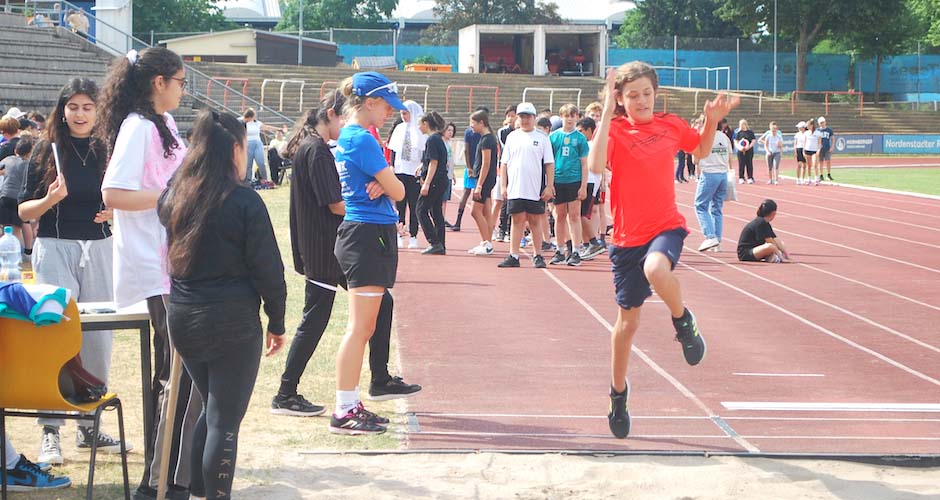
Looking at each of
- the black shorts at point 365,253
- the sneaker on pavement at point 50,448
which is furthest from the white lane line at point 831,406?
the sneaker on pavement at point 50,448

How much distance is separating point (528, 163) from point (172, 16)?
65.9 meters

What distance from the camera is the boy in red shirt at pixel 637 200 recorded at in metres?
6.16

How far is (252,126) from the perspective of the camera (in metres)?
25.5

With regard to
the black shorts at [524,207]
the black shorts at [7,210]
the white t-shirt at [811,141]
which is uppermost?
the white t-shirt at [811,141]

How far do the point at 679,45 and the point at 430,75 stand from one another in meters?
23.3

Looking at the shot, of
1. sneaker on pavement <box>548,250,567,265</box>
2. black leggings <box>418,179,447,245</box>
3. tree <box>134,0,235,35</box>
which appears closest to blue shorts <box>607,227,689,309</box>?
sneaker on pavement <box>548,250,567,265</box>

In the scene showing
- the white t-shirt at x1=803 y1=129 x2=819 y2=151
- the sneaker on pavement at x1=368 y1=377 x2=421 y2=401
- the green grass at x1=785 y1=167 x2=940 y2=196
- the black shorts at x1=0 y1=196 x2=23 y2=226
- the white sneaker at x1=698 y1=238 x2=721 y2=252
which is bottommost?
the sneaker on pavement at x1=368 y1=377 x2=421 y2=401

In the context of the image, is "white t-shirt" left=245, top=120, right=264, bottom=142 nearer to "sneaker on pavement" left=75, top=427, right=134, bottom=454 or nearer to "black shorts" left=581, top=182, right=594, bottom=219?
"black shorts" left=581, top=182, right=594, bottom=219

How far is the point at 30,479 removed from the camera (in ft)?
17.9

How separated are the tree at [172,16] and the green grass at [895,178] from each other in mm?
46764

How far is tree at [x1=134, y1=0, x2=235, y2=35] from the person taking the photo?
72.5 meters

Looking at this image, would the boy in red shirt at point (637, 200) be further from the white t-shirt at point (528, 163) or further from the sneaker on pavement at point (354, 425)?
the white t-shirt at point (528, 163)

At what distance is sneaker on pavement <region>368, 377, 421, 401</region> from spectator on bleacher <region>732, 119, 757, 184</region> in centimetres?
2643

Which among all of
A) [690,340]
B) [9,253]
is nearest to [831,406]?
[690,340]
